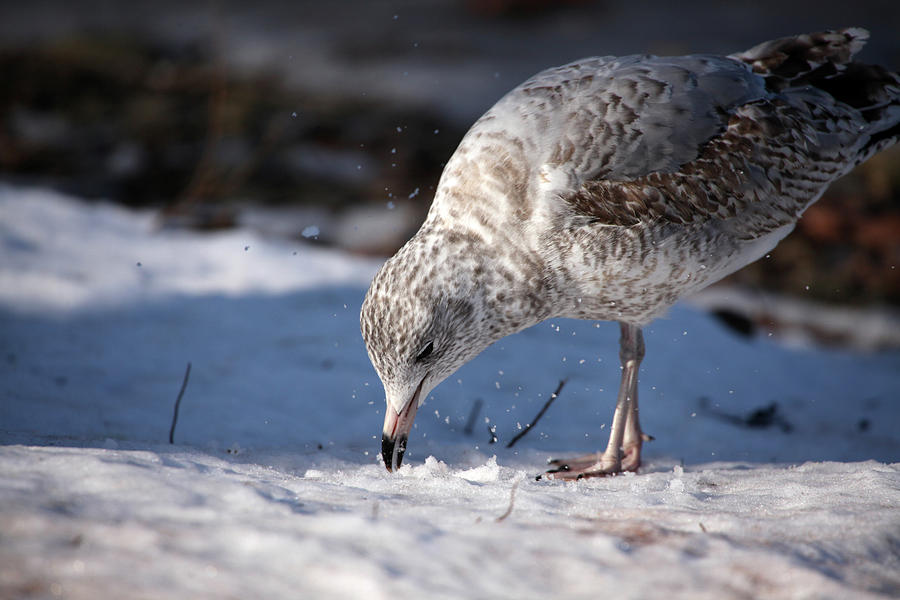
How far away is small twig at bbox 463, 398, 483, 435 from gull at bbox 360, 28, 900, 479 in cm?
59

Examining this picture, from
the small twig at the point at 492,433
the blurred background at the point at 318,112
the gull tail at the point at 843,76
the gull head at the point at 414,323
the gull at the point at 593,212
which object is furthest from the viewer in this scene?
the blurred background at the point at 318,112

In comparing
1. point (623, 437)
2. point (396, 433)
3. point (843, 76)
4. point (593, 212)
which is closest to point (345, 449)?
point (396, 433)

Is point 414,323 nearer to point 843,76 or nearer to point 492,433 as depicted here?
point 492,433

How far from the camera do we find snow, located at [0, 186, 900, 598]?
78.6 inches

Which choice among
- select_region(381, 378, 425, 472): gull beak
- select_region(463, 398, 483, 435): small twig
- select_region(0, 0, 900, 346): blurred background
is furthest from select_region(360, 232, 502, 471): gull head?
select_region(0, 0, 900, 346): blurred background

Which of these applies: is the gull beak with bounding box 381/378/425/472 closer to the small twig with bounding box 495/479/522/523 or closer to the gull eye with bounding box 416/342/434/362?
the gull eye with bounding box 416/342/434/362

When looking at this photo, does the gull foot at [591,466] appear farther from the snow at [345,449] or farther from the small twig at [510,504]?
the small twig at [510,504]

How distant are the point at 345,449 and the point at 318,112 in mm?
7897

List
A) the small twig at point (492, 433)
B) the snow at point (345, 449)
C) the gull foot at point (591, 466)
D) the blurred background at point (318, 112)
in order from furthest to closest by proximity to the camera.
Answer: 1. the blurred background at point (318, 112)
2. the small twig at point (492, 433)
3. the gull foot at point (591, 466)
4. the snow at point (345, 449)

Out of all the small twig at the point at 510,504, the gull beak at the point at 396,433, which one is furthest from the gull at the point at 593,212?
the small twig at the point at 510,504

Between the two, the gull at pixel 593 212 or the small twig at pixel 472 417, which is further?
the small twig at pixel 472 417

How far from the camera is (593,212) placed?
340 cm

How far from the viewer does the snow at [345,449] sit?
200cm

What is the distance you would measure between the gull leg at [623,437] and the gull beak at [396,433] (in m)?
0.69
